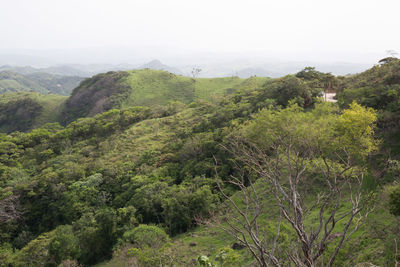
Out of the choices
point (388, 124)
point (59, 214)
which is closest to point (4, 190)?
point (59, 214)

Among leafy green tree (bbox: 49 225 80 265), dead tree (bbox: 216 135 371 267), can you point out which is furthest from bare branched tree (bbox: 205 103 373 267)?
leafy green tree (bbox: 49 225 80 265)

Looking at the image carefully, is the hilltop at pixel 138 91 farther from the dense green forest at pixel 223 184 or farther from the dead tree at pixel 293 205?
the dead tree at pixel 293 205

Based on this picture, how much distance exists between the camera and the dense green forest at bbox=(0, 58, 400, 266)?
18.7 feet

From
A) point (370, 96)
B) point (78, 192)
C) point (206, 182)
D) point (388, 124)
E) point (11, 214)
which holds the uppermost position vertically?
point (370, 96)

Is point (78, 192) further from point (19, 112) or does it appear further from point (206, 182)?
point (19, 112)

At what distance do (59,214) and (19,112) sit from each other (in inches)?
3092

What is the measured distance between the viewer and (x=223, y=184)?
20.9 m

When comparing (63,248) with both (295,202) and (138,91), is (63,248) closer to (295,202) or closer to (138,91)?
(295,202)

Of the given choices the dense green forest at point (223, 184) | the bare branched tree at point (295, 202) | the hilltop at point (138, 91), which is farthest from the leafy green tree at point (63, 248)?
the hilltop at point (138, 91)

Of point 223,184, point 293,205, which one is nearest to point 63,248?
point 223,184

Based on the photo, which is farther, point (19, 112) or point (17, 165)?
point (19, 112)

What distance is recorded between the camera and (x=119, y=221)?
63.5ft

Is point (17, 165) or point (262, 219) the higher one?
point (262, 219)

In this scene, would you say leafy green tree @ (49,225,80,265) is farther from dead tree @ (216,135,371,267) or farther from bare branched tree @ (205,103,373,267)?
dead tree @ (216,135,371,267)
